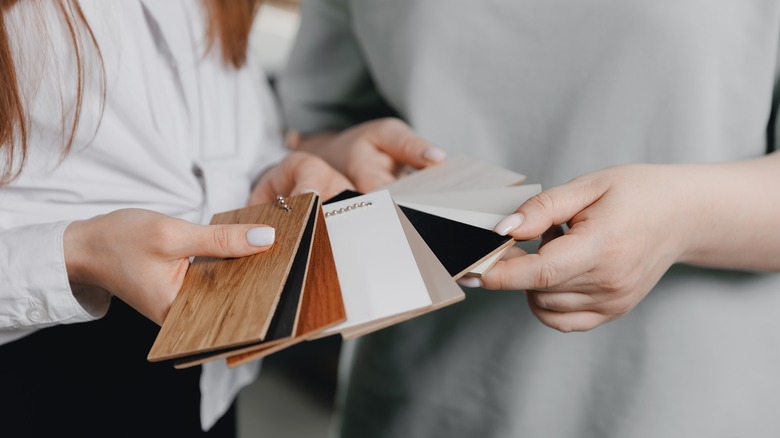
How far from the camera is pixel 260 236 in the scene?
616 mm

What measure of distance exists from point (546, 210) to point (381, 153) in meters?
0.37

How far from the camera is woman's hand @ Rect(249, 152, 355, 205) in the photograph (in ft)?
2.77

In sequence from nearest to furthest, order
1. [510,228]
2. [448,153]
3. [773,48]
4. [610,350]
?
1. [510,228]
2. [773,48]
3. [610,350]
4. [448,153]

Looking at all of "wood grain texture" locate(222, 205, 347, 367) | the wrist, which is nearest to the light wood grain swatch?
"wood grain texture" locate(222, 205, 347, 367)

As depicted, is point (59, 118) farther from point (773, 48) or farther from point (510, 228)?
point (773, 48)

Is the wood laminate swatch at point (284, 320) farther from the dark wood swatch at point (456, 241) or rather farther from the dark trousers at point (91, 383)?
the dark trousers at point (91, 383)

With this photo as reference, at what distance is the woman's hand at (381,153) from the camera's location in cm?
87

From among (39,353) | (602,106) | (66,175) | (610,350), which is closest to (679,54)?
(602,106)

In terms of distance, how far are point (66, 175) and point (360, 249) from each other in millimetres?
364

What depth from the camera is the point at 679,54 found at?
0.75 metres

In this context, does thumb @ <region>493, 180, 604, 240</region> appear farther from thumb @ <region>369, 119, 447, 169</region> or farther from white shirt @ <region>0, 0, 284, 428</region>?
white shirt @ <region>0, 0, 284, 428</region>

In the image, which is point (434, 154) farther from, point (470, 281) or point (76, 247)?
point (76, 247)

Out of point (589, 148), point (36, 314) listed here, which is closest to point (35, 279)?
point (36, 314)

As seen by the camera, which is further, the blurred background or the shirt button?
the blurred background
